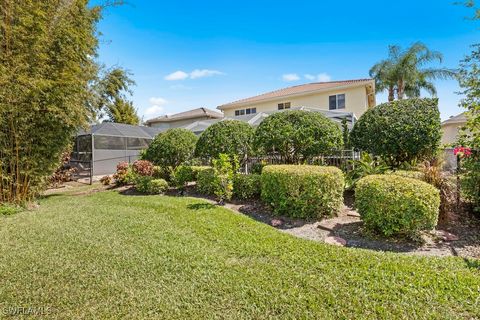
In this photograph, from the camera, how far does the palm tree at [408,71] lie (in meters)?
19.5

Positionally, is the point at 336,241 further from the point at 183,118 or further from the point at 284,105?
the point at 183,118

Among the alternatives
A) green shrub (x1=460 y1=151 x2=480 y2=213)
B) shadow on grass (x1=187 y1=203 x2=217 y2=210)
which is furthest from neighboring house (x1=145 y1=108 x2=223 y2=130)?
green shrub (x1=460 y1=151 x2=480 y2=213)

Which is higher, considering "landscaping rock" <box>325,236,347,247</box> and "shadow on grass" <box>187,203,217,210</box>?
"shadow on grass" <box>187,203,217,210</box>

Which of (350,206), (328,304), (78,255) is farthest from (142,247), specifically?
(350,206)

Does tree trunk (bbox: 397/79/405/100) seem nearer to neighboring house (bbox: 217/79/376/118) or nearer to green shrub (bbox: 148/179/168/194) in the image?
neighboring house (bbox: 217/79/376/118)

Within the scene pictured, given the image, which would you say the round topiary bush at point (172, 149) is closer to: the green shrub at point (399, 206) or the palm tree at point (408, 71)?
the green shrub at point (399, 206)

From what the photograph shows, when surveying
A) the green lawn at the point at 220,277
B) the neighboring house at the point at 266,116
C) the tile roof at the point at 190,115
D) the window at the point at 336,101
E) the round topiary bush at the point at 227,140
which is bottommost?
the green lawn at the point at 220,277

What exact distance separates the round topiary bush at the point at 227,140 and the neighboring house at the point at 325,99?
10185 millimetres

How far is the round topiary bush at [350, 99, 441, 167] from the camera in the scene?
236 inches

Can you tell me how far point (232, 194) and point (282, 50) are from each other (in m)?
8.97

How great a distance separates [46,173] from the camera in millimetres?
7309

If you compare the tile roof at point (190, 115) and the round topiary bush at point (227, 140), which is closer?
the round topiary bush at point (227, 140)

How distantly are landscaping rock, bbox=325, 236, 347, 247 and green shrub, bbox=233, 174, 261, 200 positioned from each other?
108 inches

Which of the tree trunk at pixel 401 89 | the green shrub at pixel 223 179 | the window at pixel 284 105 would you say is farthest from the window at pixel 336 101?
the green shrub at pixel 223 179
